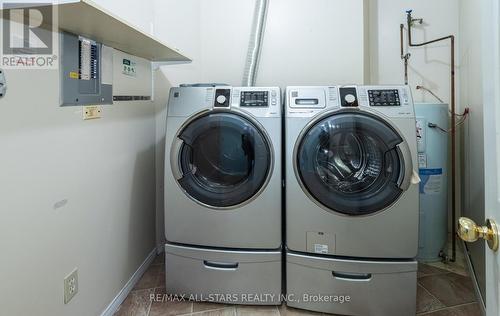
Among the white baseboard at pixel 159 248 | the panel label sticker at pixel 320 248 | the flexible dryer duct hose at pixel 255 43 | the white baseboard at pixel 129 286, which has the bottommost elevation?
the white baseboard at pixel 129 286

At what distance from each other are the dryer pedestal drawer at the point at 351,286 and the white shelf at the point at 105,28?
132cm

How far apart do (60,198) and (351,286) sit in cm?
143

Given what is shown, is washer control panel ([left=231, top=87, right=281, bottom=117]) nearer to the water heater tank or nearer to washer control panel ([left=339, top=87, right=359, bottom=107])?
washer control panel ([left=339, top=87, right=359, bottom=107])

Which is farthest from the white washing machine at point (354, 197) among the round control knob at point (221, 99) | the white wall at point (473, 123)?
the white wall at point (473, 123)

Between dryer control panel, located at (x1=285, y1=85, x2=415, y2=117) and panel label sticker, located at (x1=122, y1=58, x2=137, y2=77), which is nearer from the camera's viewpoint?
dryer control panel, located at (x1=285, y1=85, x2=415, y2=117)

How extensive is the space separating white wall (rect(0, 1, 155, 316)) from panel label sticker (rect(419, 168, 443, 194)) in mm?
1929

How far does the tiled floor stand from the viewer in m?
1.56

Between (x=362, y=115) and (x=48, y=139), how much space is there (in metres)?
1.38

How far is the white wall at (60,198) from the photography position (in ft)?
3.05

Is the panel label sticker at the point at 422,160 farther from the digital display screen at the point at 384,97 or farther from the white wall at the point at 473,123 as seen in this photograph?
the digital display screen at the point at 384,97

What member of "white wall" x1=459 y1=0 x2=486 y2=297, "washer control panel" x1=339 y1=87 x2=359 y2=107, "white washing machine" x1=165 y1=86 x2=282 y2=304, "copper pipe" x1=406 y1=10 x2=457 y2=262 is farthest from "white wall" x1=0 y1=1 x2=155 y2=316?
"copper pipe" x1=406 y1=10 x2=457 y2=262

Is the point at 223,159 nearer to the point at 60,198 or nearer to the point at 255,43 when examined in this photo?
the point at 60,198

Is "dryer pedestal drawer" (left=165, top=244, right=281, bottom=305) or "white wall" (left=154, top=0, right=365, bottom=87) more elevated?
"white wall" (left=154, top=0, right=365, bottom=87)

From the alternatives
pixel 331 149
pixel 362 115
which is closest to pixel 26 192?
pixel 331 149
